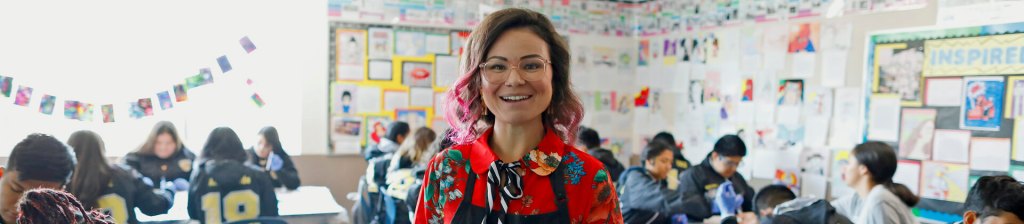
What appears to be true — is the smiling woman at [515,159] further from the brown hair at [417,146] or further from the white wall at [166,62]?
the white wall at [166,62]

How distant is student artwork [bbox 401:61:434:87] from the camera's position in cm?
455

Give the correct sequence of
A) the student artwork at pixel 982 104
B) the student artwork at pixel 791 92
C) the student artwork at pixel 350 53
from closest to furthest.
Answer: the student artwork at pixel 982 104 < the student artwork at pixel 791 92 < the student artwork at pixel 350 53

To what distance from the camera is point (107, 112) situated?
3910 millimetres

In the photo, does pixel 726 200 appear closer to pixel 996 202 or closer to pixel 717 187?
pixel 717 187

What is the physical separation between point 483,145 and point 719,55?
351cm

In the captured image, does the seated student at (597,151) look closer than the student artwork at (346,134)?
Yes

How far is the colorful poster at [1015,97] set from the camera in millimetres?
2764

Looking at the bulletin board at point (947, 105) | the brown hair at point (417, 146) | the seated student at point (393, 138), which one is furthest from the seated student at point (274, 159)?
the bulletin board at point (947, 105)

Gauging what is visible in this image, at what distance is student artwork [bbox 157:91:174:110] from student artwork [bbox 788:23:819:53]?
371 cm

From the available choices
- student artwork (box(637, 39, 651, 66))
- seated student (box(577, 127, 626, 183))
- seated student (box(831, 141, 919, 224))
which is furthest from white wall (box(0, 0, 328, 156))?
seated student (box(831, 141, 919, 224))

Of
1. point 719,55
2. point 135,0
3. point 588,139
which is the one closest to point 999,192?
point 588,139

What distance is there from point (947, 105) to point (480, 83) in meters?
2.76

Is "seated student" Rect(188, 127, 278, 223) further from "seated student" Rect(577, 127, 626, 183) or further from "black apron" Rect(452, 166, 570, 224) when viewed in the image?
"black apron" Rect(452, 166, 570, 224)

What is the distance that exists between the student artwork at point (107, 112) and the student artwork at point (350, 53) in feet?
4.29
